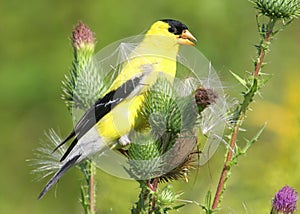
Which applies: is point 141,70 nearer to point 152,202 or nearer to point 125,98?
point 125,98

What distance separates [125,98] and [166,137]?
1.56 ft

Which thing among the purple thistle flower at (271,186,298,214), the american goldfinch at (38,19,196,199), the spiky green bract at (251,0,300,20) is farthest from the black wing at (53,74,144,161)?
the purple thistle flower at (271,186,298,214)

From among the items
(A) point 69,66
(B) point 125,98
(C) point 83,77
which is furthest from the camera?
(A) point 69,66

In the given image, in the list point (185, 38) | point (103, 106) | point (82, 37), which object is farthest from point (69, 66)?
point (103, 106)

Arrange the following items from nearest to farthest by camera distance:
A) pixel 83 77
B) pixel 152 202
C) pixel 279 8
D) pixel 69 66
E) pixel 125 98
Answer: pixel 152 202 → pixel 279 8 → pixel 125 98 → pixel 83 77 → pixel 69 66

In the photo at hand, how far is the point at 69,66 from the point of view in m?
4.70

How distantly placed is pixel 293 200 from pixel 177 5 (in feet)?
9.64

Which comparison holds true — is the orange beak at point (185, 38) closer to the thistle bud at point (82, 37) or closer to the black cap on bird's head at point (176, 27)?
the black cap on bird's head at point (176, 27)

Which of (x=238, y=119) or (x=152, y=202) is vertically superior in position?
(x=238, y=119)

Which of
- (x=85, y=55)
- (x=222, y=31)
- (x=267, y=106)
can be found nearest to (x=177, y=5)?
(x=222, y=31)

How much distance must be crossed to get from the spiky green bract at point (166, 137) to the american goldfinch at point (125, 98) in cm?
17

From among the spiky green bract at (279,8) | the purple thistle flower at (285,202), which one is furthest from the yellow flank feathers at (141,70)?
the purple thistle flower at (285,202)

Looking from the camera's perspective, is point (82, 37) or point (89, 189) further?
point (82, 37)

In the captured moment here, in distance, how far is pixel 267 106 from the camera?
463 centimetres
